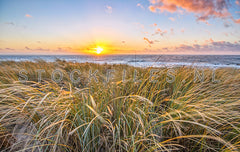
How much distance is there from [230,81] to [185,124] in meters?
2.05

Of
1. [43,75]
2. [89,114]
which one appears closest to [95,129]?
[89,114]

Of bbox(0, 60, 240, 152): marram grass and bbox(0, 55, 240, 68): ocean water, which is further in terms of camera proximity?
bbox(0, 55, 240, 68): ocean water

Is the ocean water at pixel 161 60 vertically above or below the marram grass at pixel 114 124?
above

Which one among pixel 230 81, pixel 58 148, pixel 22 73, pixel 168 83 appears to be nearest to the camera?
pixel 58 148

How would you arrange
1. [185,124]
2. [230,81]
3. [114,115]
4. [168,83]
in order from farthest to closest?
1. [230,81]
2. [168,83]
3. [114,115]
4. [185,124]

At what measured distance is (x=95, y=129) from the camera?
1.31 meters

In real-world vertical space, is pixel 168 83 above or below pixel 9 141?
above

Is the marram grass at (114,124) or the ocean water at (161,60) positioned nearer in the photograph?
the marram grass at (114,124)

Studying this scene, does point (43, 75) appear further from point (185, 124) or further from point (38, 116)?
point (185, 124)

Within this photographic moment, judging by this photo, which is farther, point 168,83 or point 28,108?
point 168,83

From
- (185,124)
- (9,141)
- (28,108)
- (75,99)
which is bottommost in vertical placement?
(9,141)

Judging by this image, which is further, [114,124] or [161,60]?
[161,60]

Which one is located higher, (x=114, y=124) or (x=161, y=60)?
(x=161, y=60)

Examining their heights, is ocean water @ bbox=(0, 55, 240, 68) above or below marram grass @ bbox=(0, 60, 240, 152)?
above
